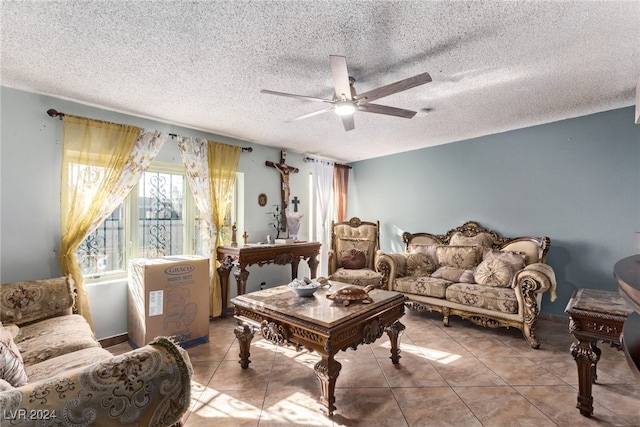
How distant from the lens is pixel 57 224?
272 centimetres

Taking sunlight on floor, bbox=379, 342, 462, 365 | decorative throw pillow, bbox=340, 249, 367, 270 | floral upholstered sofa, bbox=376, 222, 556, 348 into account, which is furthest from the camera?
decorative throw pillow, bbox=340, 249, 367, 270

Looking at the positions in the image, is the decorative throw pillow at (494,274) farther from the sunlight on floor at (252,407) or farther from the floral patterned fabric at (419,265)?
the sunlight on floor at (252,407)

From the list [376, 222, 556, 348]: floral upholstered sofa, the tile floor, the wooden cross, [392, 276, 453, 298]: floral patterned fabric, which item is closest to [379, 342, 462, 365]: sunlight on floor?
the tile floor

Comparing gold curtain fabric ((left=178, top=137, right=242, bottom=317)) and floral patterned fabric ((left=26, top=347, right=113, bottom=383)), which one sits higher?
gold curtain fabric ((left=178, top=137, right=242, bottom=317))

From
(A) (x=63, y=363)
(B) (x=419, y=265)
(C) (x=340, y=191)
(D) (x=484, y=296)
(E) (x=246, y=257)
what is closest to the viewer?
(A) (x=63, y=363)

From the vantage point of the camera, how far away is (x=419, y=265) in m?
3.97

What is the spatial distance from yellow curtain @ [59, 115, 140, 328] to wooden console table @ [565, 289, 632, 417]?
12.7 feet

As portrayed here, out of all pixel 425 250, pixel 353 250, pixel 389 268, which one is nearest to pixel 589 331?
pixel 389 268

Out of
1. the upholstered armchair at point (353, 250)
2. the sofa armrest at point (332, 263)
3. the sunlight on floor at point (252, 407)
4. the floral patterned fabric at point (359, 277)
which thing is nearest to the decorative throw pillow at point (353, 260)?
the upholstered armchair at point (353, 250)

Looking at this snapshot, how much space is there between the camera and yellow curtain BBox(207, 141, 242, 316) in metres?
3.73

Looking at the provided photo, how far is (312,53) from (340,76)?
312 mm

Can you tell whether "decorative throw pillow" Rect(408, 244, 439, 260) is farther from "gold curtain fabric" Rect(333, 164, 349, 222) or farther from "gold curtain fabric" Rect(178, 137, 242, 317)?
"gold curtain fabric" Rect(178, 137, 242, 317)

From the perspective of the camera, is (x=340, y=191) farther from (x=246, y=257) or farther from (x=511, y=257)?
(x=511, y=257)

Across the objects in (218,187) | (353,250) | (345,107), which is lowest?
(353,250)
